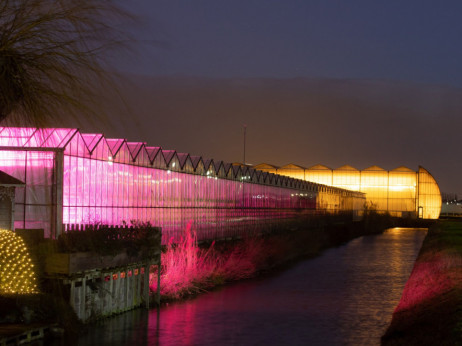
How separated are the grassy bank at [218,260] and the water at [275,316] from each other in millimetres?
636

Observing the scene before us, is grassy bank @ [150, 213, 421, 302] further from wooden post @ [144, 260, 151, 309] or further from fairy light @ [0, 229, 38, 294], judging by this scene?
fairy light @ [0, 229, 38, 294]

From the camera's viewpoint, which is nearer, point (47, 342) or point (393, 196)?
point (47, 342)

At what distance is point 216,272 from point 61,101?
43.4 ft

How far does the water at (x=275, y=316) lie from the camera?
43.3ft

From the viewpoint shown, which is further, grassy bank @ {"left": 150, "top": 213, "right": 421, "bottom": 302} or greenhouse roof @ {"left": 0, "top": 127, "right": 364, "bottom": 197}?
grassy bank @ {"left": 150, "top": 213, "right": 421, "bottom": 302}

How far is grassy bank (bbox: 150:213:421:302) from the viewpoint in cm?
1897

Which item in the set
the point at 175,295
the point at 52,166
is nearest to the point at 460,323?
the point at 175,295

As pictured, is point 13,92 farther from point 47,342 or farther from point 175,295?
point 175,295

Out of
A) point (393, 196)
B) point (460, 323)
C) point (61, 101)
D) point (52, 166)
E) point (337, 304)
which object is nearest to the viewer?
point (61, 101)

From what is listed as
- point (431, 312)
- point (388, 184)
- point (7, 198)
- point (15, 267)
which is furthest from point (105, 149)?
point (388, 184)

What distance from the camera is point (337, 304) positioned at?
18047 millimetres

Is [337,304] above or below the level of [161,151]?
below

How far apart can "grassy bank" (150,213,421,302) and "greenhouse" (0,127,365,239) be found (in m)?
1.46

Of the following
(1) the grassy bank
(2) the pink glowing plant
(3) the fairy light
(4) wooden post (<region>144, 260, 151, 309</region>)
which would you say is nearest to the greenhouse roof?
(3) the fairy light
